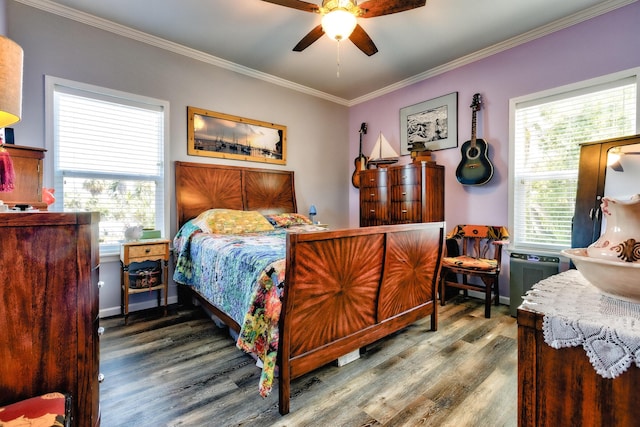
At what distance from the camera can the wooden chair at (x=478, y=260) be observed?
9.43ft

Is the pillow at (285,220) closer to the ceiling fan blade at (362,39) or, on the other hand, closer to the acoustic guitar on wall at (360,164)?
the acoustic guitar on wall at (360,164)

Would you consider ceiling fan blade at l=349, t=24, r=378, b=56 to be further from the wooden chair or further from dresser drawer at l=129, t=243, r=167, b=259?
dresser drawer at l=129, t=243, r=167, b=259

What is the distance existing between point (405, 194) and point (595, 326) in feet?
10.4

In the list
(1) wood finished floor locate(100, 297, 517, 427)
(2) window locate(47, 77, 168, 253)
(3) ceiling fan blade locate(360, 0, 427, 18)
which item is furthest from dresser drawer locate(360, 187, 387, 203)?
(2) window locate(47, 77, 168, 253)

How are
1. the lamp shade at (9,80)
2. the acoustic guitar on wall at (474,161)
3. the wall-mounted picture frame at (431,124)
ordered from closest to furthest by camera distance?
the lamp shade at (9,80)
the acoustic guitar on wall at (474,161)
the wall-mounted picture frame at (431,124)

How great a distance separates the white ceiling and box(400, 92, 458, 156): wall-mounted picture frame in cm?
43

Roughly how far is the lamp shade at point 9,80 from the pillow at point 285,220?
2676 mm

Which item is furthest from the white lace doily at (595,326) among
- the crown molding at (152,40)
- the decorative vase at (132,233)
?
the crown molding at (152,40)

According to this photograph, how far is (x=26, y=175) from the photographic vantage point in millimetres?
1941

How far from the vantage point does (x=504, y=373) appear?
6.25 feet

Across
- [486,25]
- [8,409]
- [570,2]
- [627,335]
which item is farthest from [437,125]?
[8,409]

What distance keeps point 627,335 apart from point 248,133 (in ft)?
12.7

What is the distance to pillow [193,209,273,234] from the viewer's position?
305cm

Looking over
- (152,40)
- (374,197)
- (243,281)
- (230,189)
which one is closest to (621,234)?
(243,281)
